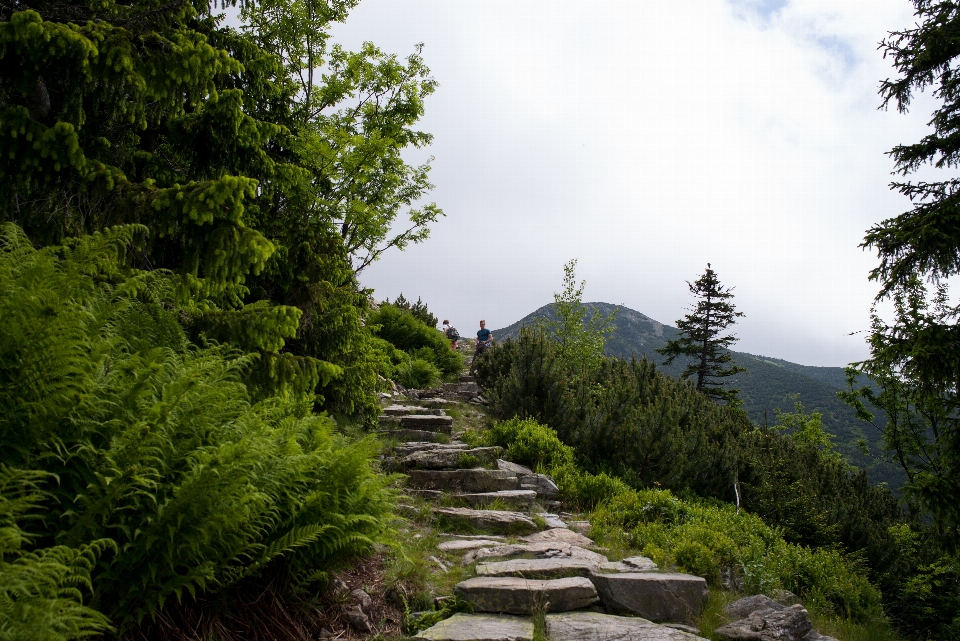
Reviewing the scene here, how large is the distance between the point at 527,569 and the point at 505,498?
2368 mm

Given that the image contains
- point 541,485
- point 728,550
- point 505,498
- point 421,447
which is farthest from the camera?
point 421,447

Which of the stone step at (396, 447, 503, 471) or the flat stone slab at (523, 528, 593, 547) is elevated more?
the stone step at (396, 447, 503, 471)

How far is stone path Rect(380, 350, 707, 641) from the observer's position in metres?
3.88

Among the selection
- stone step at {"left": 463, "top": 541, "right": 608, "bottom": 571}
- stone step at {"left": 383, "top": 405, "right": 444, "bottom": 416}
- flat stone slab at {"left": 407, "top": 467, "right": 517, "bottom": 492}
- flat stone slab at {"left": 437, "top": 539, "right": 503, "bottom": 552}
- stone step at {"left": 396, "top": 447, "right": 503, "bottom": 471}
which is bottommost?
flat stone slab at {"left": 437, "top": 539, "right": 503, "bottom": 552}

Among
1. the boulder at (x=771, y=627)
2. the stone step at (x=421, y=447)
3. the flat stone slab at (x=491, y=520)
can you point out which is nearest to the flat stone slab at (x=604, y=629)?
the boulder at (x=771, y=627)

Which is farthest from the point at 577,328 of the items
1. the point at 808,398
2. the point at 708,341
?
the point at 808,398

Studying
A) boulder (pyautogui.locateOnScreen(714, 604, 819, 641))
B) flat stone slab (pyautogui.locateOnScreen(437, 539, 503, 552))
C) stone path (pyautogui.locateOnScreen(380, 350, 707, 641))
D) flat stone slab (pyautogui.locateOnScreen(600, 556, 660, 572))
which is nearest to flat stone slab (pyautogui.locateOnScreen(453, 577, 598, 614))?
stone path (pyautogui.locateOnScreen(380, 350, 707, 641))

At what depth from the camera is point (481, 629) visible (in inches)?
141

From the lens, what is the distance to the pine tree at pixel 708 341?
38000 mm

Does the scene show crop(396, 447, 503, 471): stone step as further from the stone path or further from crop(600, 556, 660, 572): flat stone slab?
crop(600, 556, 660, 572): flat stone slab

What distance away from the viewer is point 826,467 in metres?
14.4

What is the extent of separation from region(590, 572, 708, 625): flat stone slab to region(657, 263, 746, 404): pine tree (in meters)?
34.6

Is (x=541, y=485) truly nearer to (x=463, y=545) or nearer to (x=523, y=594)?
(x=463, y=545)

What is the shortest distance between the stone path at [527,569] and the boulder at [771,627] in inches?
12.5
